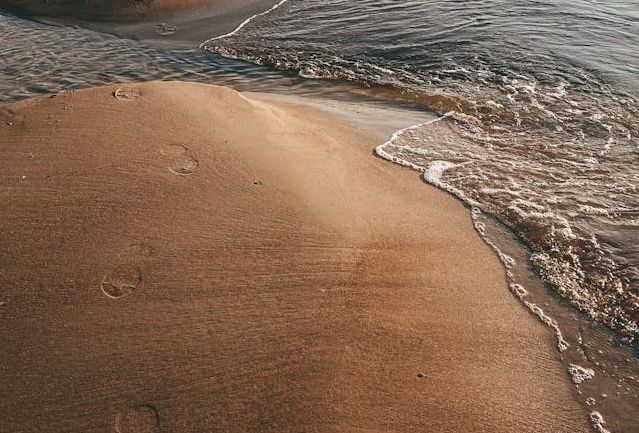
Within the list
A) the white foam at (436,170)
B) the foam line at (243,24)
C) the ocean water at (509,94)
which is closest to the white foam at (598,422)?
the ocean water at (509,94)

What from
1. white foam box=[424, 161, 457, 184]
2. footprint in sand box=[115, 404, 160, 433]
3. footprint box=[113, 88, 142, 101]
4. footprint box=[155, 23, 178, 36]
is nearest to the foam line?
footprint box=[155, 23, 178, 36]

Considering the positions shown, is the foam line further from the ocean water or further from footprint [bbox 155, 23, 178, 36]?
footprint [bbox 155, 23, 178, 36]

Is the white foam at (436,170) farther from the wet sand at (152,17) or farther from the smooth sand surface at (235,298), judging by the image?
the wet sand at (152,17)

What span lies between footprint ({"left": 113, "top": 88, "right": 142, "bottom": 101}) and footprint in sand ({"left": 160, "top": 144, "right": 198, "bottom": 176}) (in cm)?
112

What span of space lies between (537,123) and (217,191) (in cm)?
423

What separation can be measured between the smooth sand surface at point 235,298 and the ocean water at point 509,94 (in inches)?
13.9

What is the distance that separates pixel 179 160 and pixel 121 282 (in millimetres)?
1450

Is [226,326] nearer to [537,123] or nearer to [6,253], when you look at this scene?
[6,253]

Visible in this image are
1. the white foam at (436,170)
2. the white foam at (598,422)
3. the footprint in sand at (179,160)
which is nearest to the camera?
the white foam at (598,422)

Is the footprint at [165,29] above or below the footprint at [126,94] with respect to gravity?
above

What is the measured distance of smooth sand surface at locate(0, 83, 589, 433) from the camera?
2.67 metres

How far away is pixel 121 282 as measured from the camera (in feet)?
10.4

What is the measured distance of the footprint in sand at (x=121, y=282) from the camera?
3119mm

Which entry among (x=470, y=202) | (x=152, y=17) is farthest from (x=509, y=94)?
(x=152, y=17)
